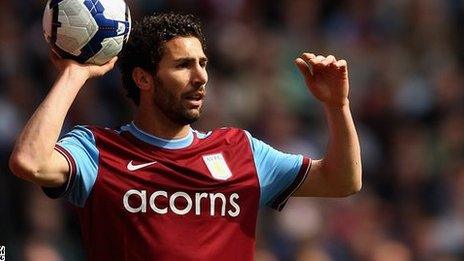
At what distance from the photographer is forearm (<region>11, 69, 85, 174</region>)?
6.01 meters

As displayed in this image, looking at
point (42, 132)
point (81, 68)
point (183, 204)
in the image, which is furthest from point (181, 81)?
point (42, 132)

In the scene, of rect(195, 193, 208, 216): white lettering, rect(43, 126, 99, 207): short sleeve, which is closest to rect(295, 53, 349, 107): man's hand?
rect(195, 193, 208, 216): white lettering

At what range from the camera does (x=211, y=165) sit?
21.9 ft

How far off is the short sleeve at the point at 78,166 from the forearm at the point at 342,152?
124cm

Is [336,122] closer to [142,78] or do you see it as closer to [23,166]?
[142,78]

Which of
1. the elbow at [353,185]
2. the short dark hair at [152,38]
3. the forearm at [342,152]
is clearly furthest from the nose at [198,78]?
the elbow at [353,185]

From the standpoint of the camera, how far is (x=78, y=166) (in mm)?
6297

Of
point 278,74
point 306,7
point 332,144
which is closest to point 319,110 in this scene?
point 278,74

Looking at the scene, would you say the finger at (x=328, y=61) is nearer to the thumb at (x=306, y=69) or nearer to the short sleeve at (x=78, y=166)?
the thumb at (x=306, y=69)

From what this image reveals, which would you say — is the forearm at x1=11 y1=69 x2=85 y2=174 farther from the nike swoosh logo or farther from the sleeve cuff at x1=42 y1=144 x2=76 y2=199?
the nike swoosh logo

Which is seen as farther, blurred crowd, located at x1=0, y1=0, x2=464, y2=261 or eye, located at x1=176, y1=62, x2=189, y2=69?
blurred crowd, located at x1=0, y1=0, x2=464, y2=261

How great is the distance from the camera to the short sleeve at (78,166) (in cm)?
626

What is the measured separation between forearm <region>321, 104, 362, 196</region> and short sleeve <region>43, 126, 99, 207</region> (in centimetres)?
124

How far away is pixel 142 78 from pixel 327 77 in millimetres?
980
